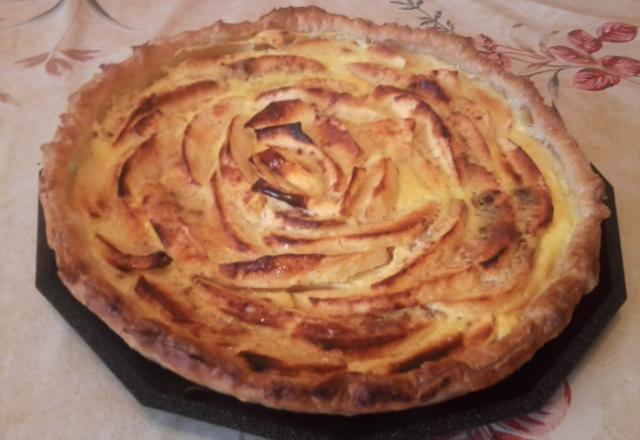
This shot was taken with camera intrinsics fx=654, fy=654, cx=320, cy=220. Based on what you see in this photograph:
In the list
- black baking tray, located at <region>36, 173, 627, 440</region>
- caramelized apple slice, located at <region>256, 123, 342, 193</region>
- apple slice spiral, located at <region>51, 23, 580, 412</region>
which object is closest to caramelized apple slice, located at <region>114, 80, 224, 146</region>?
apple slice spiral, located at <region>51, 23, 580, 412</region>

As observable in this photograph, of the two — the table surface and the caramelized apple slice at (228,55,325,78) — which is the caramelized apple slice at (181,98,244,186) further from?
the table surface

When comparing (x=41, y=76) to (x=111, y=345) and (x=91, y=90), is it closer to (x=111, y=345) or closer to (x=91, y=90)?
(x=91, y=90)

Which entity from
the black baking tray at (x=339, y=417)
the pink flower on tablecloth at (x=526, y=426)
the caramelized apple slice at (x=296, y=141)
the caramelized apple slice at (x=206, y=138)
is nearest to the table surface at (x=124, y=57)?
the pink flower on tablecloth at (x=526, y=426)

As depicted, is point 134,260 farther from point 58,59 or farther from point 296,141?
point 58,59

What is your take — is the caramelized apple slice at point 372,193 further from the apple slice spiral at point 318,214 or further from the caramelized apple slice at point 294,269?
the caramelized apple slice at point 294,269

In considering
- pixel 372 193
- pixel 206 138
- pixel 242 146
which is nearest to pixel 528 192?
pixel 372 193

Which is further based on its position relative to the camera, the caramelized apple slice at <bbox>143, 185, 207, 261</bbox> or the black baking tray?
the caramelized apple slice at <bbox>143, 185, 207, 261</bbox>

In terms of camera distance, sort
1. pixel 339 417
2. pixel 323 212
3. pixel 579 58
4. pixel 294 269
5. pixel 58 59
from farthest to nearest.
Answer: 1. pixel 579 58
2. pixel 58 59
3. pixel 323 212
4. pixel 294 269
5. pixel 339 417
